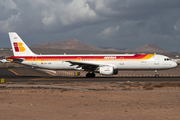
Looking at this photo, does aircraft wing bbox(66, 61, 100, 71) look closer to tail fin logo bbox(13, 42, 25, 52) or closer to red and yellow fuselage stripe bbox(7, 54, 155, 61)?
red and yellow fuselage stripe bbox(7, 54, 155, 61)

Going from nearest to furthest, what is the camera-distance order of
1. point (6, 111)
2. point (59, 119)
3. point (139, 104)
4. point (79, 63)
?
1. point (59, 119)
2. point (6, 111)
3. point (139, 104)
4. point (79, 63)

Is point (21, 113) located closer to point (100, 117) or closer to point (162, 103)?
point (100, 117)

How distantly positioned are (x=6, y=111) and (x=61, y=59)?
2970cm

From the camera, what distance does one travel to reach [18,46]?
46000 millimetres

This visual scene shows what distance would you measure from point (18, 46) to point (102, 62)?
53.9 ft

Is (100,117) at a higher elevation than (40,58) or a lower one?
lower

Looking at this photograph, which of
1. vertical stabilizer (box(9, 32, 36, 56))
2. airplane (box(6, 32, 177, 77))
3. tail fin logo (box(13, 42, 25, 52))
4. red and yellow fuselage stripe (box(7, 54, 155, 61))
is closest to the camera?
airplane (box(6, 32, 177, 77))

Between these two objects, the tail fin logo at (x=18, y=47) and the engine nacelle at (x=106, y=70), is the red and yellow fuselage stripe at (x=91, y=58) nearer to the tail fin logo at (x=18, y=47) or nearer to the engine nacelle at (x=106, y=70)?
the tail fin logo at (x=18, y=47)

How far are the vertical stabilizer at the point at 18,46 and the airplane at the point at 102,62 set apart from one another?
18.8 inches

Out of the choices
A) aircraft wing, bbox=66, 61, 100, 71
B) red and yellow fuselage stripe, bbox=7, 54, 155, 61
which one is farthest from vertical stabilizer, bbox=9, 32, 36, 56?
aircraft wing, bbox=66, 61, 100, 71

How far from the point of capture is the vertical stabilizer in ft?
150

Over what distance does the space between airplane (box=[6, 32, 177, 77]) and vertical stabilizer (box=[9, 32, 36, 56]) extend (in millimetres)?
478

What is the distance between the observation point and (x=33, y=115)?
523 inches

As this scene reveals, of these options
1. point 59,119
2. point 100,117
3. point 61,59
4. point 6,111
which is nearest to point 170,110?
point 100,117
